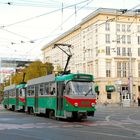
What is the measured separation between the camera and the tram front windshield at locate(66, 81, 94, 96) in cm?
2561

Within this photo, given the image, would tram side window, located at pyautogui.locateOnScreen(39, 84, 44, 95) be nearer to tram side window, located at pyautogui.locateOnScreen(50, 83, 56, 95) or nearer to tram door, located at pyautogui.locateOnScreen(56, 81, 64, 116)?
tram side window, located at pyautogui.locateOnScreen(50, 83, 56, 95)

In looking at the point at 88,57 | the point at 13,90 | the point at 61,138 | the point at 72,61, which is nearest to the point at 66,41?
the point at 72,61

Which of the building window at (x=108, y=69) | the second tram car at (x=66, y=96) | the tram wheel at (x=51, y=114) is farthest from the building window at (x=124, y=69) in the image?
the tram wheel at (x=51, y=114)

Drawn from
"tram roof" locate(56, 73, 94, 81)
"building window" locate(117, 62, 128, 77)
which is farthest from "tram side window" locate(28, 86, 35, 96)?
"building window" locate(117, 62, 128, 77)

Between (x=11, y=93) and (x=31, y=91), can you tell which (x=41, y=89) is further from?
(x=11, y=93)

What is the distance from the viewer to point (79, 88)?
2578cm

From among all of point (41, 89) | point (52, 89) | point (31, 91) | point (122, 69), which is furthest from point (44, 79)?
point (122, 69)

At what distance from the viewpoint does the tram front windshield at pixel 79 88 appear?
84.0ft

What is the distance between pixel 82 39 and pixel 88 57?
16.4ft

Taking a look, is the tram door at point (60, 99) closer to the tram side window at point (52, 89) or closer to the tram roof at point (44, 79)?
the tram side window at point (52, 89)

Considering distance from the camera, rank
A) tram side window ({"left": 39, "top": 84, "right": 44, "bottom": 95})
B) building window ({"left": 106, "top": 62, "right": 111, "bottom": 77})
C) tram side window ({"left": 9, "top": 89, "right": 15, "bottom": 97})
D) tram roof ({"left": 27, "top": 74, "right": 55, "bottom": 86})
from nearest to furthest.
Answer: tram roof ({"left": 27, "top": 74, "right": 55, "bottom": 86}), tram side window ({"left": 39, "top": 84, "right": 44, "bottom": 95}), tram side window ({"left": 9, "top": 89, "right": 15, "bottom": 97}), building window ({"left": 106, "top": 62, "right": 111, "bottom": 77})

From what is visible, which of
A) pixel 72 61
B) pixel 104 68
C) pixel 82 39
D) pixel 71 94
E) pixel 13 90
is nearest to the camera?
pixel 71 94

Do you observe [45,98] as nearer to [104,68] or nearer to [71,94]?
[71,94]

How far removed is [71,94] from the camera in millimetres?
25453
